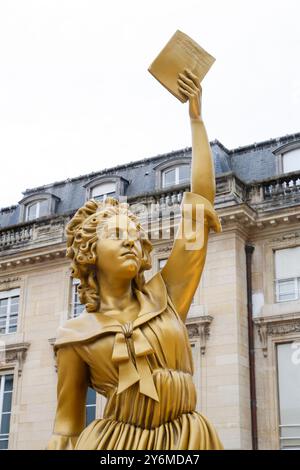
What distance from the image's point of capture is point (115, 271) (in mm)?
3525

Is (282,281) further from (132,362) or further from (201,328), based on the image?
(132,362)

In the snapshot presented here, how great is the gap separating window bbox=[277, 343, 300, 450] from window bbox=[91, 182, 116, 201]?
26.9 feet

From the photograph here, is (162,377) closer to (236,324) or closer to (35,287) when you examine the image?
(236,324)

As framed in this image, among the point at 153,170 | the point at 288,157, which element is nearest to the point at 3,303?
the point at 153,170

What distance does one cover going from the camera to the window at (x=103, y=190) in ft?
80.4

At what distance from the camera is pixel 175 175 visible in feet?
77.3

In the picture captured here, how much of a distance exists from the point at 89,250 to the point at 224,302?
15783 millimetres

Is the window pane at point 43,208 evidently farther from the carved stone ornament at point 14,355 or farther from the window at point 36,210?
the carved stone ornament at point 14,355

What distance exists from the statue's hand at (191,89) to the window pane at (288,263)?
15.9m

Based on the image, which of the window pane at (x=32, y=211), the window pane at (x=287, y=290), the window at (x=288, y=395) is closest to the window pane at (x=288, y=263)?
the window pane at (x=287, y=290)

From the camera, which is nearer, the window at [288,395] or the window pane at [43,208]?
the window at [288,395]

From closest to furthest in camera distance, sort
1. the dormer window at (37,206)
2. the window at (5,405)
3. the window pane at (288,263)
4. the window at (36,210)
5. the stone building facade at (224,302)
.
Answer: the stone building facade at (224,302) → the window pane at (288,263) → the window at (5,405) → the dormer window at (37,206) → the window at (36,210)
